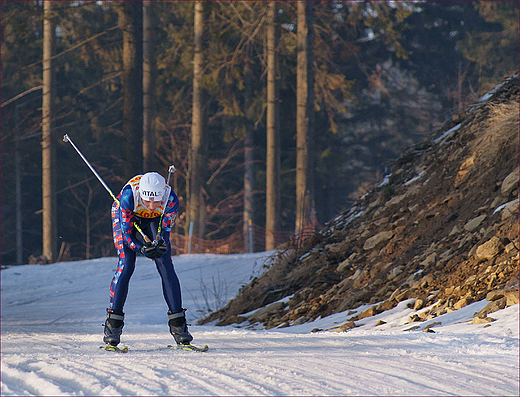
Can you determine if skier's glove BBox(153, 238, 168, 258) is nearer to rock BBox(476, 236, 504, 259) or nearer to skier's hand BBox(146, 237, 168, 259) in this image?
skier's hand BBox(146, 237, 168, 259)

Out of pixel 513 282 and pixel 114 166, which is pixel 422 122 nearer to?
pixel 114 166

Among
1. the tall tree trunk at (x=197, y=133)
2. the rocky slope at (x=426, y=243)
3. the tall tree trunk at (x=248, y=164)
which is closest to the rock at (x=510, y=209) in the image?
the rocky slope at (x=426, y=243)

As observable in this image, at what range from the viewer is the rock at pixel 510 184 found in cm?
848

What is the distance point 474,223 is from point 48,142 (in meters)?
19.0

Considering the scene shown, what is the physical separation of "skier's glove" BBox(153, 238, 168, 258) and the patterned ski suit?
7.5 inches

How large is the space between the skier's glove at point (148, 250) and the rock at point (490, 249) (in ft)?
14.0

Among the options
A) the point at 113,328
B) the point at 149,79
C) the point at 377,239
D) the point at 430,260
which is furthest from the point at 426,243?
the point at 149,79

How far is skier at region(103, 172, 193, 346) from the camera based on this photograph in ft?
18.6

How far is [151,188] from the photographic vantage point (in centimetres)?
561

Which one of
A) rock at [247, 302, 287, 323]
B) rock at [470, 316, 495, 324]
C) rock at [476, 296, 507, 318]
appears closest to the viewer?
rock at [470, 316, 495, 324]

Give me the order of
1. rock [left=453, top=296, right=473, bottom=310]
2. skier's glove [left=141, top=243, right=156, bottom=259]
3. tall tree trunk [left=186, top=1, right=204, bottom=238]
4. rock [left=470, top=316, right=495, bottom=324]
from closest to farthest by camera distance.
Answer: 1. skier's glove [left=141, top=243, right=156, bottom=259]
2. rock [left=470, top=316, right=495, bottom=324]
3. rock [left=453, top=296, right=473, bottom=310]
4. tall tree trunk [left=186, top=1, right=204, bottom=238]

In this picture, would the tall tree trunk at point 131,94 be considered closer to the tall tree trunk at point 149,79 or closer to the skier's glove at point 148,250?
the tall tree trunk at point 149,79

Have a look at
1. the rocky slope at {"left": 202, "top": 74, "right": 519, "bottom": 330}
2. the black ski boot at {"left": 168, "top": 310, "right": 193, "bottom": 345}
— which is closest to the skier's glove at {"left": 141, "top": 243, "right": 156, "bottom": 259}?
the black ski boot at {"left": 168, "top": 310, "right": 193, "bottom": 345}

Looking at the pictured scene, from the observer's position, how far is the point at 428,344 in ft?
19.1
